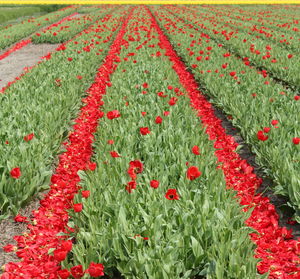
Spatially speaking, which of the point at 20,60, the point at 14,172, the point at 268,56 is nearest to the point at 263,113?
the point at 268,56

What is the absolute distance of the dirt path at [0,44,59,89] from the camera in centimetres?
1178

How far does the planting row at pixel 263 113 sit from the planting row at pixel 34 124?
9.04 ft

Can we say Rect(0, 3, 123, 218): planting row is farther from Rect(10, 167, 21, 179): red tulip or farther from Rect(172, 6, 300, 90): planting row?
Rect(172, 6, 300, 90): planting row

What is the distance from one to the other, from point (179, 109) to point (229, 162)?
1.26 metres

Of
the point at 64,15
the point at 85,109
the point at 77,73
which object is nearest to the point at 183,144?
the point at 85,109

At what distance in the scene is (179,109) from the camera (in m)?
6.02

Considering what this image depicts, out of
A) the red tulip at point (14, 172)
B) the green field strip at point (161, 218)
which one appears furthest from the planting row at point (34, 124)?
the green field strip at point (161, 218)

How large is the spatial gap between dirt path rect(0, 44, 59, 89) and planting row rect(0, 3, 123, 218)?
8.15ft

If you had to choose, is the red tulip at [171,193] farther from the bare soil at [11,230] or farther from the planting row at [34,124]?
the bare soil at [11,230]

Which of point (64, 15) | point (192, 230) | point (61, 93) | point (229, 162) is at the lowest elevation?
point (229, 162)

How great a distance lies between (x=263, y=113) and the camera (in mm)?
6027

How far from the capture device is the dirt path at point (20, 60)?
1178 cm

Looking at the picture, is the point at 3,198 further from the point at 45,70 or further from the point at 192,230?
the point at 45,70

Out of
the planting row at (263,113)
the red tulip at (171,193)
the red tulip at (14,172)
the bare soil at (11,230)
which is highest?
the red tulip at (14,172)
